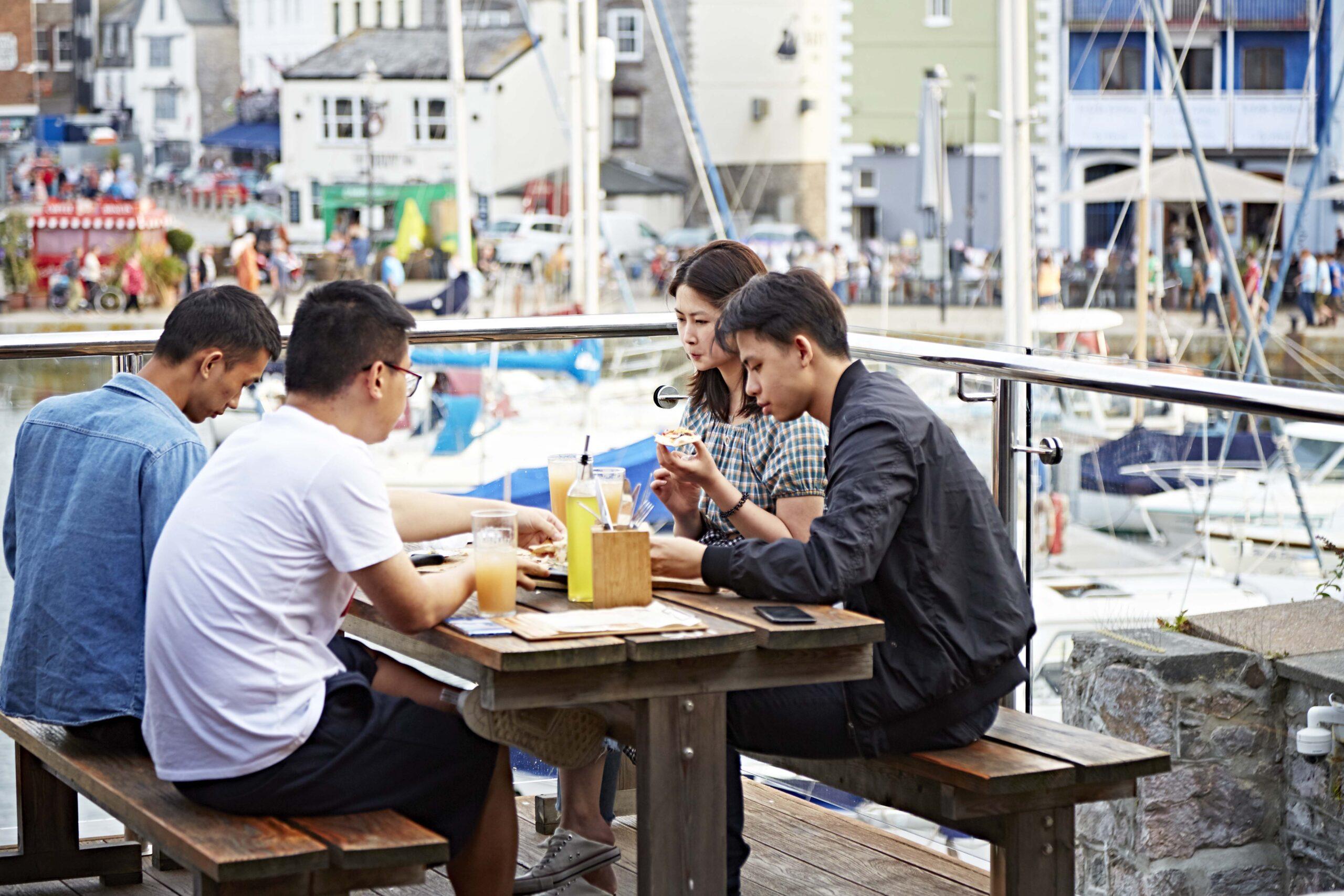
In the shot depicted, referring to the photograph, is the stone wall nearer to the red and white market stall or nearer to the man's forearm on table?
the man's forearm on table

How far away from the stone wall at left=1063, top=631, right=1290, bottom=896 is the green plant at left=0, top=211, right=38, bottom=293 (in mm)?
34777

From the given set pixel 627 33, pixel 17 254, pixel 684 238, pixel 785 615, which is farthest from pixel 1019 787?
pixel 627 33

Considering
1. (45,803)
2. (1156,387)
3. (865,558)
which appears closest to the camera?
(865,558)

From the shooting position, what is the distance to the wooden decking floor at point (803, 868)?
Answer: 9.46ft

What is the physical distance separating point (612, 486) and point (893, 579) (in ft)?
1.46

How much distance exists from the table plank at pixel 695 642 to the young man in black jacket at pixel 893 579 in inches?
5.6

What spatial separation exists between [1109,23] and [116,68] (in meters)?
25.5

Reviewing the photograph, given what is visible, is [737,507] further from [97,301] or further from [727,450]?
[97,301]

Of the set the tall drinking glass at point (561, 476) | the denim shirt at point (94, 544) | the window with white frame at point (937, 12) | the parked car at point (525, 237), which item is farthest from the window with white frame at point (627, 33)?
the denim shirt at point (94, 544)

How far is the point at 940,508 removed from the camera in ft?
7.28

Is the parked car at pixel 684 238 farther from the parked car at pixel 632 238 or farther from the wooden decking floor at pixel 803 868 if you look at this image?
the wooden decking floor at pixel 803 868

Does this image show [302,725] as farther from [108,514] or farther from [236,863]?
[108,514]

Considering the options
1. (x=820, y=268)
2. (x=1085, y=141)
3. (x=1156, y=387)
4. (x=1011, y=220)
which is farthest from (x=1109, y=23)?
(x=1156, y=387)

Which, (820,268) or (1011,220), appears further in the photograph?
(820,268)
